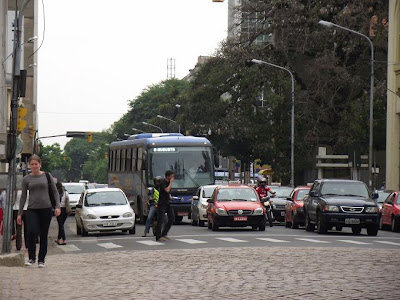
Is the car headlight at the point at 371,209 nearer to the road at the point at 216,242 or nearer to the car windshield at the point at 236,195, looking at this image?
the road at the point at 216,242

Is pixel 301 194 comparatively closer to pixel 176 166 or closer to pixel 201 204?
pixel 201 204

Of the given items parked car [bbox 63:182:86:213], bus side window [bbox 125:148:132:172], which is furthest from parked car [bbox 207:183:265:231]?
parked car [bbox 63:182:86:213]

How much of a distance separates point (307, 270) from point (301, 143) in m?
49.1

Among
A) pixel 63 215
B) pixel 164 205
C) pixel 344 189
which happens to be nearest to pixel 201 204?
pixel 344 189

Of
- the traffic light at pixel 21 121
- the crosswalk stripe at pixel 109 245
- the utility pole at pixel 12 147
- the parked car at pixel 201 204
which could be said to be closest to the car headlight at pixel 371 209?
the parked car at pixel 201 204

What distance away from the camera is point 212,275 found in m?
16.5

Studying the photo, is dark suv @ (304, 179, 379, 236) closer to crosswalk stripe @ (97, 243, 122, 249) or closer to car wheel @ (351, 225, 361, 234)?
car wheel @ (351, 225, 361, 234)

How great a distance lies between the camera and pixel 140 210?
44.1 meters

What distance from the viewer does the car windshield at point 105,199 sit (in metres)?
34.3

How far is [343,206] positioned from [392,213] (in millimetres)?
6381

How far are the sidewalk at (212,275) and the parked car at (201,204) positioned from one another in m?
15.6

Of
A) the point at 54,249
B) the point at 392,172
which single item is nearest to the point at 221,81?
the point at 392,172

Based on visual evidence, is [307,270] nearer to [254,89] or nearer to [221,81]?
[254,89]

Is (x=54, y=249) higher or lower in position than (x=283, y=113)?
lower
